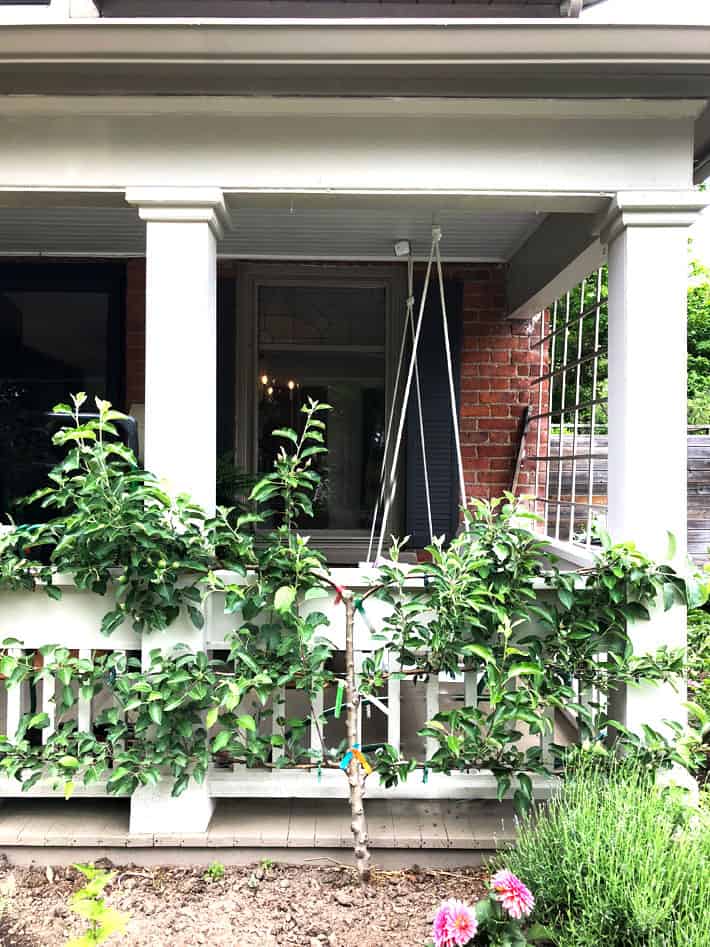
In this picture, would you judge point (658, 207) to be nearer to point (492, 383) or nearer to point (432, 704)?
point (432, 704)

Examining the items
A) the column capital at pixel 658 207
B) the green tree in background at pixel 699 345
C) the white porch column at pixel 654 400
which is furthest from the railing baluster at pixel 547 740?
the green tree in background at pixel 699 345

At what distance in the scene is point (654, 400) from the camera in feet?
8.32

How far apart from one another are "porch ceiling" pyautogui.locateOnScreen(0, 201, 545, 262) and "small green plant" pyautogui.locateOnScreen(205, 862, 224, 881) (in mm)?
2933

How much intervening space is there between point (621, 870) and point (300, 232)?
351 cm

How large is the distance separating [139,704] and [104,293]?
338cm

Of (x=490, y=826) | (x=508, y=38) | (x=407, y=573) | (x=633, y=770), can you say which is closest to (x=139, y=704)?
(x=407, y=573)

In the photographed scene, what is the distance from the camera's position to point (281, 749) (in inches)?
103

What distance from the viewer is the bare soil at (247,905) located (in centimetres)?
207

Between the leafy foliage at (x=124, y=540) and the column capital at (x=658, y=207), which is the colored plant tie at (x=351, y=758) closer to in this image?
the leafy foliage at (x=124, y=540)

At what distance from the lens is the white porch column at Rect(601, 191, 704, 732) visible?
99.0 inches

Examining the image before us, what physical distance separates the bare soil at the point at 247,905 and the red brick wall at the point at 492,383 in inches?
109

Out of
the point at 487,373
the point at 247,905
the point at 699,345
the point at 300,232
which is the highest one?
the point at 699,345

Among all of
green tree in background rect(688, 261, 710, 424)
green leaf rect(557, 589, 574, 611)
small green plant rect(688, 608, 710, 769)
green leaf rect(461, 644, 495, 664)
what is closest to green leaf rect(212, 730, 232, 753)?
green leaf rect(461, 644, 495, 664)

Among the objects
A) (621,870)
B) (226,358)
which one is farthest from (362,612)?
(226,358)
